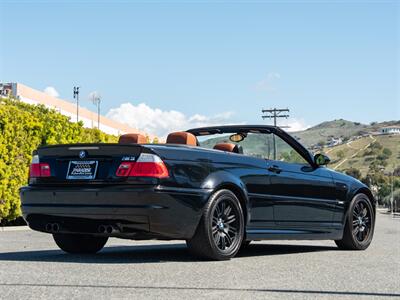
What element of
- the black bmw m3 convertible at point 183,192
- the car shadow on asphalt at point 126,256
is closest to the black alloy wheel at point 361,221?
the car shadow on asphalt at point 126,256

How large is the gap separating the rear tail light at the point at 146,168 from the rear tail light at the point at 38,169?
1.07 meters

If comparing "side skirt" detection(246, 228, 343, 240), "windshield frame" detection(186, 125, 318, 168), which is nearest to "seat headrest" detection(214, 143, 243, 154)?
"windshield frame" detection(186, 125, 318, 168)

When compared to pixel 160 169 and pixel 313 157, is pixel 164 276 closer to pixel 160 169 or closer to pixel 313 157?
pixel 160 169

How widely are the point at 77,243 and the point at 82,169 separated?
1.34m

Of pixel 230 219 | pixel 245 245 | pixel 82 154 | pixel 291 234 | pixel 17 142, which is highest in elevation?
pixel 17 142

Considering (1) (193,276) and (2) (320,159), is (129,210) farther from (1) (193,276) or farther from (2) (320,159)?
(2) (320,159)

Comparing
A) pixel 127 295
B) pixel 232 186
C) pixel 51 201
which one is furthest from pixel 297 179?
pixel 127 295

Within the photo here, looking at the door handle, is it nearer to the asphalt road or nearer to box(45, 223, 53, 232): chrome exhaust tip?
the asphalt road

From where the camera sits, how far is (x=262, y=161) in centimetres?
903

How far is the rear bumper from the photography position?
24.8ft

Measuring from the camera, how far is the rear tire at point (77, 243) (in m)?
8.95

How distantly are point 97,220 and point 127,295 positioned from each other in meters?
2.33

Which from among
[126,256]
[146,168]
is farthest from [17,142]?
[146,168]

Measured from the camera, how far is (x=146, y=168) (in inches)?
301
